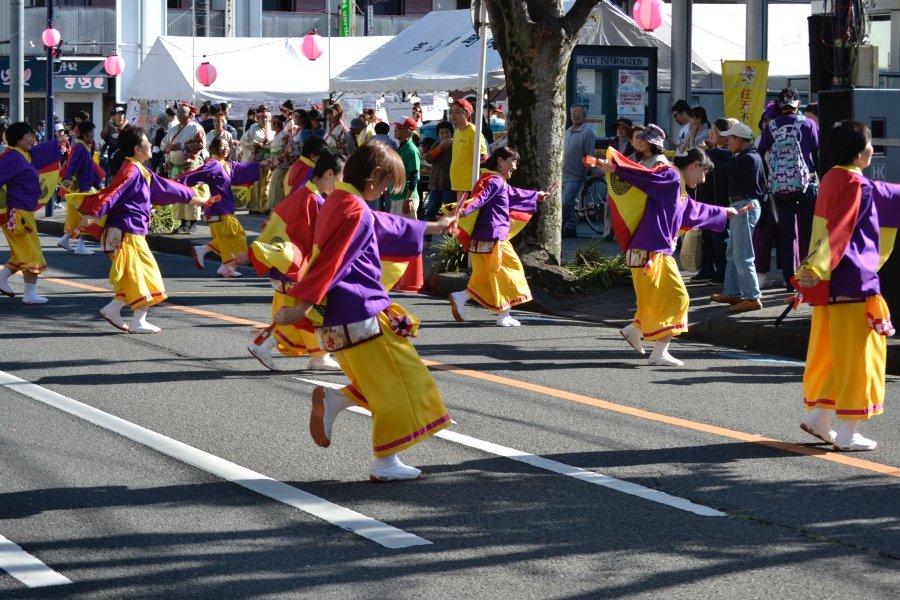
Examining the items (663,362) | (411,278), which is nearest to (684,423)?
(411,278)

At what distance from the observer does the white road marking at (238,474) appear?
5.54m

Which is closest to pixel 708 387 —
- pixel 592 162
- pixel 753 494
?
pixel 592 162

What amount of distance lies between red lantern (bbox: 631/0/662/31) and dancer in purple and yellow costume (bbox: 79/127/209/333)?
10271 millimetres

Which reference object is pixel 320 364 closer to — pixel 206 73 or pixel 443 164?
pixel 443 164

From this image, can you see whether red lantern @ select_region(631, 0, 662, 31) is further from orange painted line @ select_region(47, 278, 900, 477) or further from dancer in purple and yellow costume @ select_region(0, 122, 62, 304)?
orange painted line @ select_region(47, 278, 900, 477)

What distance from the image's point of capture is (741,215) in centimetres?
1204

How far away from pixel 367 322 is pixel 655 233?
13.8 ft

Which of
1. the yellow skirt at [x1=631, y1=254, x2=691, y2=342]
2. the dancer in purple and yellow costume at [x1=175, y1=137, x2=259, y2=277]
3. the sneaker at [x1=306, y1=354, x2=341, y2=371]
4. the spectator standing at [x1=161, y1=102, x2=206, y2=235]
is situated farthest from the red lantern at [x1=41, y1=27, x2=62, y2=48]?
the yellow skirt at [x1=631, y1=254, x2=691, y2=342]


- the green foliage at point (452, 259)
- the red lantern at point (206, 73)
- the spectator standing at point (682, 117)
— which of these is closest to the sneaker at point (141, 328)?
the green foliage at point (452, 259)

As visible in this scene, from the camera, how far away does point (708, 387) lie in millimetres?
9109

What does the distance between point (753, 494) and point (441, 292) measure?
8.65 meters

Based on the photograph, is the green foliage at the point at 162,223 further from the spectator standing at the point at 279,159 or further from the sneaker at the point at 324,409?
the sneaker at the point at 324,409

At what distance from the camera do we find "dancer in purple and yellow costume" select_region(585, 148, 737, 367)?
392 inches

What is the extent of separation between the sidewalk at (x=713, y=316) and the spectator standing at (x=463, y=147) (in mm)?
1030
